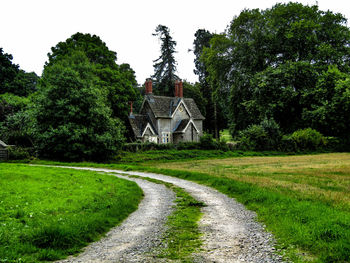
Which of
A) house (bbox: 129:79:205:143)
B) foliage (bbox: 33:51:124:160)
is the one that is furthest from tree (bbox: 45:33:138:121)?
foliage (bbox: 33:51:124:160)

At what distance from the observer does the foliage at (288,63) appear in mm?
37750

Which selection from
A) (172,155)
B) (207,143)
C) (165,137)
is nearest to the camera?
(172,155)

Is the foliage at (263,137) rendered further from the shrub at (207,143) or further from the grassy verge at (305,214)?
the grassy verge at (305,214)

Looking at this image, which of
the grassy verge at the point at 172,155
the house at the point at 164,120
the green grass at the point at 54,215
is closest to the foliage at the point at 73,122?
the grassy verge at the point at 172,155

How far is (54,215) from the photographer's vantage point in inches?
314

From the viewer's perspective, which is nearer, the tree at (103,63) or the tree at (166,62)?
the tree at (103,63)

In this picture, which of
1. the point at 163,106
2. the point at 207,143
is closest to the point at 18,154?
the point at 207,143

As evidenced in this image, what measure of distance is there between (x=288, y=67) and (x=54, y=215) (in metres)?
37.0

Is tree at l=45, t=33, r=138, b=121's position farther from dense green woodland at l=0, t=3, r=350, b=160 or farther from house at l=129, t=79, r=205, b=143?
house at l=129, t=79, r=205, b=143

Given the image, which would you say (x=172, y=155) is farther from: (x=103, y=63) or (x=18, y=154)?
(x=103, y=63)

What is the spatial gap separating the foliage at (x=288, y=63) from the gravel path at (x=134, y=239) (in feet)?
108

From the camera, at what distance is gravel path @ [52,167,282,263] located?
17.2 feet

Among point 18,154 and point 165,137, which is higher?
point 165,137

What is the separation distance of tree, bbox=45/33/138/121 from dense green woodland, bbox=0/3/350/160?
0.49ft
